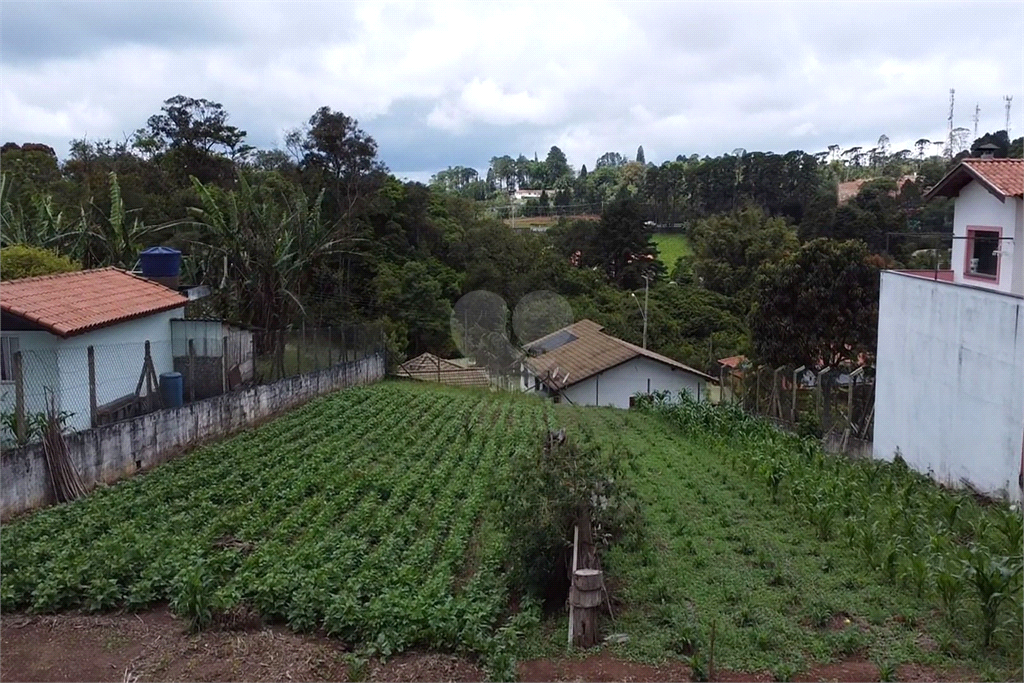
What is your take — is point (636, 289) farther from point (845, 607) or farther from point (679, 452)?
point (845, 607)

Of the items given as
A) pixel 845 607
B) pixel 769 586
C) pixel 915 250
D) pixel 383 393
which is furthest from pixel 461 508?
pixel 915 250

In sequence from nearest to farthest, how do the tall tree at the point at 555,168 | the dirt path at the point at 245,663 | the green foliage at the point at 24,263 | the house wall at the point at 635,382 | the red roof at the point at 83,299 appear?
the dirt path at the point at 245,663, the red roof at the point at 83,299, the green foliage at the point at 24,263, the house wall at the point at 635,382, the tall tree at the point at 555,168

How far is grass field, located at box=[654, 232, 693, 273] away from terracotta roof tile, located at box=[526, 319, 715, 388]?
72.0ft

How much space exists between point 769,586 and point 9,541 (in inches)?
314

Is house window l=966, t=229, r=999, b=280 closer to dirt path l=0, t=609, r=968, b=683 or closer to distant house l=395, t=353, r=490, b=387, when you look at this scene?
dirt path l=0, t=609, r=968, b=683

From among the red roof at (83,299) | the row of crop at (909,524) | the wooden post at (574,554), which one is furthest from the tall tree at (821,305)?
the wooden post at (574,554)

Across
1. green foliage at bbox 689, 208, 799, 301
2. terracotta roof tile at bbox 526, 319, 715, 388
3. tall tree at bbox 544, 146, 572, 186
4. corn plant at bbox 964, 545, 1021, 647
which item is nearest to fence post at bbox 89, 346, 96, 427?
corn plant at bbox 964, 545, 1021, 647

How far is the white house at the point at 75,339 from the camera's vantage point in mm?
12367

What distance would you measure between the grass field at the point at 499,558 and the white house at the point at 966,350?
Answer: 1.13 meters

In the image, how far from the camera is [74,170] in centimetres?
4212

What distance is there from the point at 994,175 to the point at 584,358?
19764mm

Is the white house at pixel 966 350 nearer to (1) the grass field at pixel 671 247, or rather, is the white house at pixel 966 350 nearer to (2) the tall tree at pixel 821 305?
(2) the tall tree at pixel 821 305

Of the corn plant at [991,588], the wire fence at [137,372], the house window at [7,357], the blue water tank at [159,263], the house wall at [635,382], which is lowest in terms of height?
the house wall at [635,382]

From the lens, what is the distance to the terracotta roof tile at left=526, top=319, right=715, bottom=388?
1340 inches
